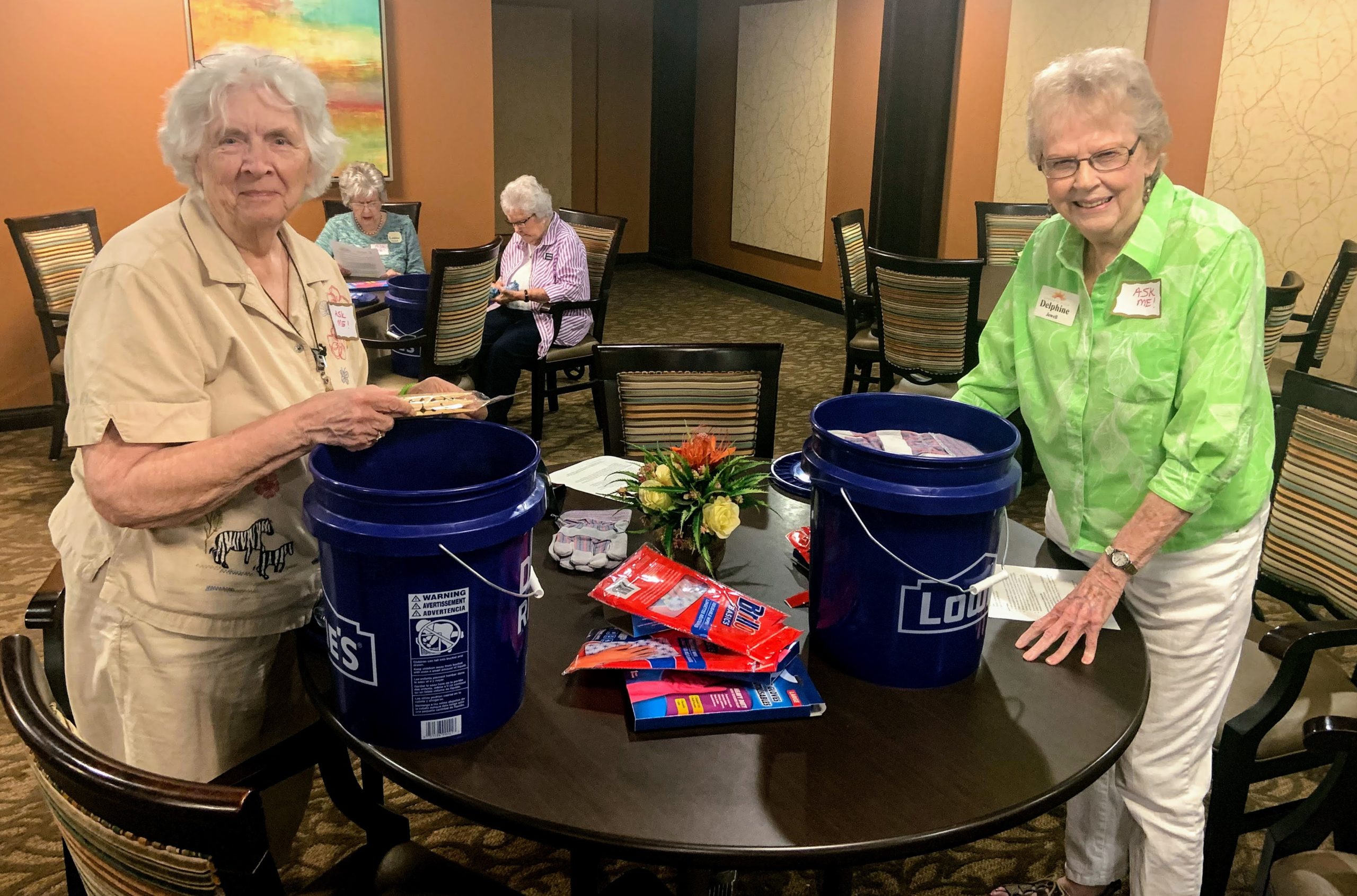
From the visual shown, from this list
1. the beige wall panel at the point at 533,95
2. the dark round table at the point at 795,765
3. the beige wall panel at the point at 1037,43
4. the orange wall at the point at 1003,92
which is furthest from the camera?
the beige wall panel at the point at 533,95

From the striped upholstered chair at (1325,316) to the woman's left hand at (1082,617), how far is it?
10.4 ft

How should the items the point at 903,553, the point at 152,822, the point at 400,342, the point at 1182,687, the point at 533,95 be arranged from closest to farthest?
the point at 152,822, the point at 903,553, the point at 1182,687, the point at 400,342, the point at 533,95

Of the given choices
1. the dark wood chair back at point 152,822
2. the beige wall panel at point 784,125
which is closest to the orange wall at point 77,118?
the beige wall panel at point 784,125

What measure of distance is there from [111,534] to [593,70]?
10055 mm

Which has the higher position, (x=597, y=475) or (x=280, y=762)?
(x=597, y=475)

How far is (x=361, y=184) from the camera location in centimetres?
530

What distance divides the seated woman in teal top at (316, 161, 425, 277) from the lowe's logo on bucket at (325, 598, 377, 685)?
165 inches

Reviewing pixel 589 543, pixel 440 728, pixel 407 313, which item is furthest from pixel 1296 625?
pixel 407 313

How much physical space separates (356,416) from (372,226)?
4422 mm

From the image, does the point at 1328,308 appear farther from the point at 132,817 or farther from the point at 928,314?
the point at 132,817

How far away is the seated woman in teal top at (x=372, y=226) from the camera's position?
5328 mm

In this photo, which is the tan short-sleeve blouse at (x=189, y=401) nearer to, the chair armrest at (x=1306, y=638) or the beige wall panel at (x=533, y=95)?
the chair armrest at (x=1306, y=638)

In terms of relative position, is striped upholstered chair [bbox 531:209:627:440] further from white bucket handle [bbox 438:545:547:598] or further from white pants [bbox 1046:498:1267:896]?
white bucket handle [bbox 438:545:547:598]

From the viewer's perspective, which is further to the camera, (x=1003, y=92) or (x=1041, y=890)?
(x=1003, y=92)
